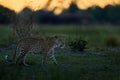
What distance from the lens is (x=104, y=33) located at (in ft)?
16.6

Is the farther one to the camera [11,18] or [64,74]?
[11,18]

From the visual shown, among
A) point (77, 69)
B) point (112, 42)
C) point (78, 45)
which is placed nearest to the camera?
point (112, 42)

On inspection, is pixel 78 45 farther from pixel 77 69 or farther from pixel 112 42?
pixel 112 42

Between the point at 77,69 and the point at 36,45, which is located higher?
the point at 36,45

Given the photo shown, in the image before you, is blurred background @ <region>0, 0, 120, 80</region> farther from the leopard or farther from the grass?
the leopard

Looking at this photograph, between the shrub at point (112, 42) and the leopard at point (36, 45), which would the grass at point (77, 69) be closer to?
the shrub at point (112, 42)

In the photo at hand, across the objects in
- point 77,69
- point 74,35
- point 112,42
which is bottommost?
point 77,69

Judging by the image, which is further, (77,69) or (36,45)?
(36,45)

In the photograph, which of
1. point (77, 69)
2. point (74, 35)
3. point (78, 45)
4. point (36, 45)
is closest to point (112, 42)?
point (77, 69)

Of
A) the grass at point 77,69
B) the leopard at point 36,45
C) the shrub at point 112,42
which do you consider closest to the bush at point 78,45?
the grass at point 77,69

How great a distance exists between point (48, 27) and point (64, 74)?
1584mm

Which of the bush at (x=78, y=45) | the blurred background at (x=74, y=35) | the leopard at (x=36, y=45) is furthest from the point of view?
the bush at (x=78, y=45)

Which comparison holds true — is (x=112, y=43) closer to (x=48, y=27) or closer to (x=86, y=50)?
(x=48, y=27)

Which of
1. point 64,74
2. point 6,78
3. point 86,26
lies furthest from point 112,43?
point 6,78
